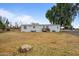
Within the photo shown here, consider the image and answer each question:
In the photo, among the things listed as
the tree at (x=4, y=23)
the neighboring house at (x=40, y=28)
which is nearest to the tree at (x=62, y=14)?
the neighboring house at (x=40, y=28)

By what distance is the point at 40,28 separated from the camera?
19.7 feet

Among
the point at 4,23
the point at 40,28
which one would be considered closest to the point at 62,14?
the point at 40,28

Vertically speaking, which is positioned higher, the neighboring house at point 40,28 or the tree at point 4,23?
the tree at point 4,23

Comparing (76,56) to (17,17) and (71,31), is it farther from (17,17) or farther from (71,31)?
(17,17)

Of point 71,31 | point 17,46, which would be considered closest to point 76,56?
point 71,31

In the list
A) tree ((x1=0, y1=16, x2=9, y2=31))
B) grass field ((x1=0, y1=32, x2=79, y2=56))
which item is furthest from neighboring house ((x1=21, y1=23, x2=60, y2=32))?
tree ((x1=0, y1=16, x2=9, y2=31))

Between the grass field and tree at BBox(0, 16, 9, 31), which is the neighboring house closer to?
the grass field

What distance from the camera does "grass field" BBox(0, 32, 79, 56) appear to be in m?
5.97

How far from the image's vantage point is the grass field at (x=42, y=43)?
5.97 metres

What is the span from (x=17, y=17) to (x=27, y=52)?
1.26 ft

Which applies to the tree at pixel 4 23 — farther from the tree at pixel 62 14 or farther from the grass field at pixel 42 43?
the tree at pixel 62 14

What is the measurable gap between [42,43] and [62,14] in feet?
1.22

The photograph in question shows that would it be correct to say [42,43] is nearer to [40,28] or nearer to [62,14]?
[40,28]

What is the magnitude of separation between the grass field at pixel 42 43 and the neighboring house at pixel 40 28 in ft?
0.11
